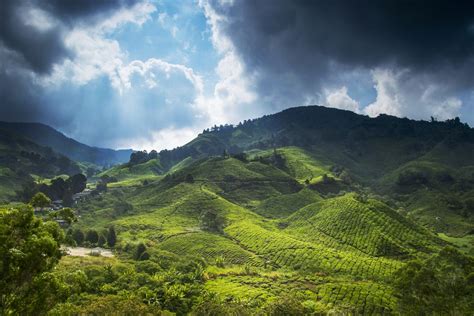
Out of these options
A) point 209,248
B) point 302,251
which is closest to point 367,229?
point 302,251

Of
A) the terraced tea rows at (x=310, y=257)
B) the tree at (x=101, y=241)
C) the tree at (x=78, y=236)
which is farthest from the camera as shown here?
the tree at (x=101, y=241)

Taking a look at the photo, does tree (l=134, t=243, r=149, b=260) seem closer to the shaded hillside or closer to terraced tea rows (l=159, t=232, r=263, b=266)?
the shaded hillside

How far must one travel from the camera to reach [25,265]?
83.1 feet

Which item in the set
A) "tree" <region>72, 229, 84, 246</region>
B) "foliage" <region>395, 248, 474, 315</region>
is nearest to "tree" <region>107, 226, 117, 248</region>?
"tree" <region>72, 229, 84, 246</region>

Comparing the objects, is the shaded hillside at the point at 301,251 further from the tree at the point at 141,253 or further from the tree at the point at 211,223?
the tree at the point at 141,253

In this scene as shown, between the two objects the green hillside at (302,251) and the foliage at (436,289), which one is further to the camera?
the green hillside at (302,251)

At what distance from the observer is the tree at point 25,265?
24.7 meters

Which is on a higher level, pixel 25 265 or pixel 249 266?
pixel 25 265

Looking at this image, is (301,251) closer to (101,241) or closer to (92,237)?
(101,241)

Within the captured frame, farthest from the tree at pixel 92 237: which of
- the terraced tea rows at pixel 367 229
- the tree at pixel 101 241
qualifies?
the terraced tea rows at pixel 367 229

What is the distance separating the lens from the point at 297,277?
11900 centimetres

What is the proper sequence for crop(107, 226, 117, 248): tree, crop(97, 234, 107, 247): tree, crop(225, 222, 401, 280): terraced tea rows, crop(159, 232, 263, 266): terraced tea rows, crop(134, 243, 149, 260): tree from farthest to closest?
crop(107, 226, 117, 248): tree < crop(97, 234, 107, 247): tree < crop(159, 232, 263, 266): terraced tea rows < crop(134, 243, 149, 260): tree < crop(225, 222, 401, 280): terraced tea rows

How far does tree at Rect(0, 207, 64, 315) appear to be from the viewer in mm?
24703

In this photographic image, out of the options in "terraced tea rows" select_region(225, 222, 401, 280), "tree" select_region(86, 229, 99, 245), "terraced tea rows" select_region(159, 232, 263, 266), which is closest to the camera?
"terraced tea rows" select_region(225, 222, 401, 280)
